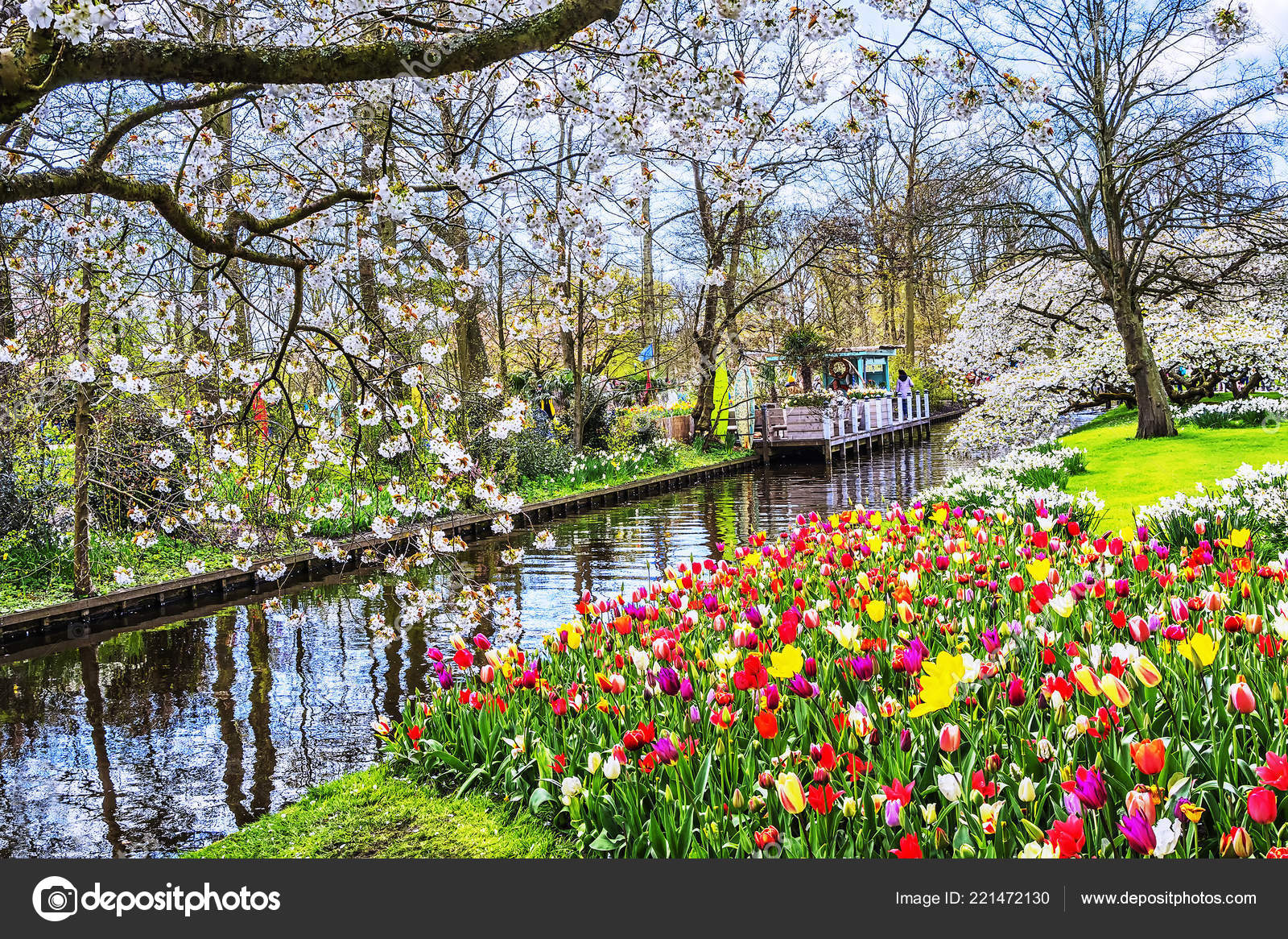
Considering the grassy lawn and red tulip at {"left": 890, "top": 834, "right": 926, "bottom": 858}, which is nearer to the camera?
red tulip at {"left": 890, "top": 834, "right": 926, "bottom": 858}

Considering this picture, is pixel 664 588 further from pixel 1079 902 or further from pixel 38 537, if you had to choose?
pixel 38 537

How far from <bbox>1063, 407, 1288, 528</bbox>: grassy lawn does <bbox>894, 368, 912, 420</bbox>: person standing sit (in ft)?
41.2

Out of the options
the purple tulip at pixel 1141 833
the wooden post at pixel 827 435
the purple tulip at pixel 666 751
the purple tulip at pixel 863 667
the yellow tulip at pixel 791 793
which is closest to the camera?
the purple tulip at pixel 1141 833

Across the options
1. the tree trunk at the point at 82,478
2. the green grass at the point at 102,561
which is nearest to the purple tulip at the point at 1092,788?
the green grass at the point at 102,561

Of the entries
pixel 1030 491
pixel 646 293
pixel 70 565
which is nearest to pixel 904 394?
pixel 646 293

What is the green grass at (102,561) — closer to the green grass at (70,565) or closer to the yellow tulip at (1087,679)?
the green grass at (70,565)

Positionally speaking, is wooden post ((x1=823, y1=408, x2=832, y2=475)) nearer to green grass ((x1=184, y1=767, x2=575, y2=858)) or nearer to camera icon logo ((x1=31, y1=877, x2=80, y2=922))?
green grass ((x1=184, y1=767, x2=575, y2=858))

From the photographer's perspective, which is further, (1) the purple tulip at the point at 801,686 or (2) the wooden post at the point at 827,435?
(2) the wooden post at the point at 827,435

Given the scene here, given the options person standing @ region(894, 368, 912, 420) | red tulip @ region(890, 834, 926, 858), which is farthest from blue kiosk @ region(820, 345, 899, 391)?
red tulip @ region(890, 834, 926, 858)

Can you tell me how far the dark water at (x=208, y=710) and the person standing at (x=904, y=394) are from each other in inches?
785

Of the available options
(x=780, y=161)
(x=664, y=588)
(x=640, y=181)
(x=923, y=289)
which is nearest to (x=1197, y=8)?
(x=780, y=161)

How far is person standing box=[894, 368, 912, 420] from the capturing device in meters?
Answer: 28.8

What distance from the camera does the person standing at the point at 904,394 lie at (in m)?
28.8

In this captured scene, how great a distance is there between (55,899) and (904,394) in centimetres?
2853
